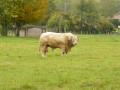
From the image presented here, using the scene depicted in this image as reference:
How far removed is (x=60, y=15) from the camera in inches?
2702

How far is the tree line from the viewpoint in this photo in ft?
180

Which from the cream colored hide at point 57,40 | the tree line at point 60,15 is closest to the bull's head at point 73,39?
the cream colored hide at point 57,40

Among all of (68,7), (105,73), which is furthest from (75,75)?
(68,7)

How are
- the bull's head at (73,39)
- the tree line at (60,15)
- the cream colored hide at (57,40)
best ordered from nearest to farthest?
the cream colored hide at (57,40) → the bull's head at (73,39) → the tree line at (60,15)

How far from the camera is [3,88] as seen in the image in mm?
8227

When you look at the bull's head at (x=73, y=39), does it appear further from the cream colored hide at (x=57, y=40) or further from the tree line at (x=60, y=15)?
the tree line at (x=60, y=15)

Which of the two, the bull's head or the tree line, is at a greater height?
the tree line

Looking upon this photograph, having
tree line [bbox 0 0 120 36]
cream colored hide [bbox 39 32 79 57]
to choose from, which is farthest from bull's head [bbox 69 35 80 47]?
tree line [bbox 0 0 120 36]

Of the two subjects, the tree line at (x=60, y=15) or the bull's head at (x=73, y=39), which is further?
the tree line at (x=60, y=15)

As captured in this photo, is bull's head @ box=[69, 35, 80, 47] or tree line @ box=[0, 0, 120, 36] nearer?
bull's head @ box=[69, 35, 80, 47]

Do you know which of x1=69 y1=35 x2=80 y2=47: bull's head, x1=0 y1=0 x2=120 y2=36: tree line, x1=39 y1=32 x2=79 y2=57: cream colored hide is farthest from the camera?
x1=0 y1=0 x2=120 y2=36: tree line

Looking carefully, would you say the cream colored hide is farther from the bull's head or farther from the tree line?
the tree line

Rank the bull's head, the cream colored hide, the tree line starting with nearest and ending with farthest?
the cream colored hide
the bull's head
the tree line

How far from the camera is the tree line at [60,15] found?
55.0 metres
